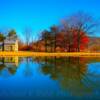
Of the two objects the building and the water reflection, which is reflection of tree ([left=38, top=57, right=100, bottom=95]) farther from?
the building

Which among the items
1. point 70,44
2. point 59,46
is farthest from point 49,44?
point 70,44

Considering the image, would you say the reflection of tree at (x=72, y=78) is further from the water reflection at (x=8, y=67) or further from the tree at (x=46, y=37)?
the tree at (x=46, y=37)

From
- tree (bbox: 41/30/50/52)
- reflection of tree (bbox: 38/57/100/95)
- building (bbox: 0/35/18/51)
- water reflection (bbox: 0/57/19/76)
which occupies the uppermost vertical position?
tree (bbox: 41/30/50/52)

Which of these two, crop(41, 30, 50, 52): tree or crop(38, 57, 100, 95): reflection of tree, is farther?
crop(41, 30, 50, 52): tree

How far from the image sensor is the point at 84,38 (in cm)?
4875

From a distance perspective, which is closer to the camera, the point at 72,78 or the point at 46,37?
the point at 72,78

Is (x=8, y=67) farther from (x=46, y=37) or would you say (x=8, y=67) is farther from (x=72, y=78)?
(x=46, y=37)

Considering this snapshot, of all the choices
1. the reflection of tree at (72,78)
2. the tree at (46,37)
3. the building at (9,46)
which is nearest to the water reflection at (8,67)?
the reflection of tree at (72,78)

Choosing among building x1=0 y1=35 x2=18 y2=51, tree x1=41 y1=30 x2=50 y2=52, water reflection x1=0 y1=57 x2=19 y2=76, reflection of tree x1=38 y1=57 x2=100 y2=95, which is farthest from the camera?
building x1=0 y1=35 x2=18 y2=51

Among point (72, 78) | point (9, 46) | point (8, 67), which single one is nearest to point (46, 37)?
point (9, 46)

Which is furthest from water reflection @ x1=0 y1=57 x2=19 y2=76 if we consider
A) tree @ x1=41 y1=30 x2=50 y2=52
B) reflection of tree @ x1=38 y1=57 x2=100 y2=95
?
tree @ x1=41 y1=30 x2=50 y2=52

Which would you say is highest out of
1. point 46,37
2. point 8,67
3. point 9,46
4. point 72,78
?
point 46,37

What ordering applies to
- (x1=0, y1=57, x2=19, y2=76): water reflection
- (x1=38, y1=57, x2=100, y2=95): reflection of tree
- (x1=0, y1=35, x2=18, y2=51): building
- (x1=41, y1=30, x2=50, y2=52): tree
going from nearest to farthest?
(x1=38, y1=57, x2=100, y2=95): reflection of tree
(x1=0, y1=57, x2=19, y2=76): water reflection
(x1=41, y1=30, x2=50, y2=52): tree
(x1=0, y1=35, x2=18, y2=51): building

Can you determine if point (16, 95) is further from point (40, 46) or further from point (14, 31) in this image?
point (14, 31)
